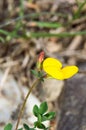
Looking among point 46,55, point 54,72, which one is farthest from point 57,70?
point 46,55

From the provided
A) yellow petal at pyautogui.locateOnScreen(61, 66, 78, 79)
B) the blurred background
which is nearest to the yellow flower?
yellow petal at pyautogui.locateOnScreen(61, 66, 78, 79)

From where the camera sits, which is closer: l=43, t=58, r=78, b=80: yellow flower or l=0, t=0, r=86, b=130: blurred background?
l=43, t=58, r=78, b=80: yellow flower

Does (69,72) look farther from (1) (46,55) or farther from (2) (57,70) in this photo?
(1) (46,55)

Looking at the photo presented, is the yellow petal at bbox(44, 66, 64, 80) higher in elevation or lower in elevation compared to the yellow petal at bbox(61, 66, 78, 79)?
higher

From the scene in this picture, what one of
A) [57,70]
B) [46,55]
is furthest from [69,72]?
[46,55]

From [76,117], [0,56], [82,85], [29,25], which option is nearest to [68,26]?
[29,25]

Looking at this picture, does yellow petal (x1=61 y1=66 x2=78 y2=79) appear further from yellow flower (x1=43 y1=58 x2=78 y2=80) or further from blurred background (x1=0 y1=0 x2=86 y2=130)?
blurred background (x1=0 y1=0 x2=86 y2=130)

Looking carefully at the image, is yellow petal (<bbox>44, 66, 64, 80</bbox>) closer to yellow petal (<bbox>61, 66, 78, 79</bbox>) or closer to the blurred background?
yellow petal (<bbox>61, 66, 78, 79</bbox>)

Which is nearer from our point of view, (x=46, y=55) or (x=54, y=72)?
(x=54, y=72)
